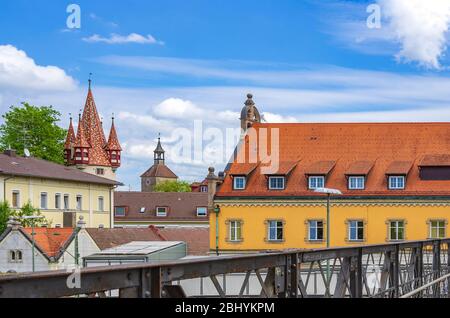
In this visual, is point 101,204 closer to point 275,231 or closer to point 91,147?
point 91,147

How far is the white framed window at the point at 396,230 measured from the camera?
188ft

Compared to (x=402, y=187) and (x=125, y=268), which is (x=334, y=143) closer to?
(x=402, y=187)

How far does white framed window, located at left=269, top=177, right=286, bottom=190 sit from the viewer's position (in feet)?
195

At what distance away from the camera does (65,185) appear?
8450cm

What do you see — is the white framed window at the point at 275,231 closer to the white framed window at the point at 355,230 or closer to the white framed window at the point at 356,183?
the white framed window at the point at 355,230

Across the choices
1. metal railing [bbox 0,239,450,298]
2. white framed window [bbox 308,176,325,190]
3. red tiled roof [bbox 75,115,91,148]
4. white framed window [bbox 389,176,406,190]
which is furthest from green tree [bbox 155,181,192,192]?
metal railing [bbox 0,239,450,298]

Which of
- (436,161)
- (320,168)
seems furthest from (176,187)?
(436,161)

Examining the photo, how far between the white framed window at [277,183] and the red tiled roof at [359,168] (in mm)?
4029

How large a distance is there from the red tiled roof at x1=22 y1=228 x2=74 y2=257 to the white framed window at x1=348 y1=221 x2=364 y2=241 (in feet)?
60.8

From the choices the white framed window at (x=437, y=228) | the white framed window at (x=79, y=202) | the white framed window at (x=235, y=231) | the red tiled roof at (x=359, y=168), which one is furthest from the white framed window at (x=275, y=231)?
the white framed window at (x=79, y=202)

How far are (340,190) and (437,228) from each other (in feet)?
20.7

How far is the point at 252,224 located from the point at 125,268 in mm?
52110

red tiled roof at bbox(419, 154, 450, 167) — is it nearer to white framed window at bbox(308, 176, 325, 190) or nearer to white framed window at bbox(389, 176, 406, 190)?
white framed window at bbox(389, 176, 406, 190)
